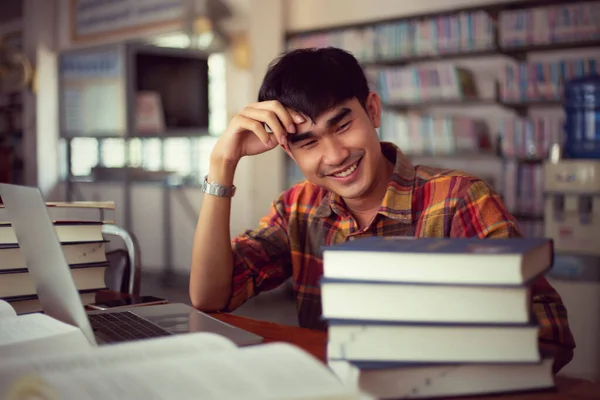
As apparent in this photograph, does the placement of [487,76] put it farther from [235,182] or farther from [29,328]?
[29,328]

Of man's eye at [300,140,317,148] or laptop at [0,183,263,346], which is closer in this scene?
laptop at [0,183,263,346]

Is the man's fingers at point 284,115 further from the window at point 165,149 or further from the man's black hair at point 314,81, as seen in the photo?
the window at point 165,149

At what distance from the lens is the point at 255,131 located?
1405mm

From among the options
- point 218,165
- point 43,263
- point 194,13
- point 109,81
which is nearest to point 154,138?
point 109,81

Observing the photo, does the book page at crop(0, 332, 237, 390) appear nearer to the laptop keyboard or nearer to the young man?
the laptop keyboard

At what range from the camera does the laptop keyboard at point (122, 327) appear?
3.43ft

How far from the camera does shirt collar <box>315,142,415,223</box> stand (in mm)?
1436

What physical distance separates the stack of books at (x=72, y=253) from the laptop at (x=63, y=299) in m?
0.13

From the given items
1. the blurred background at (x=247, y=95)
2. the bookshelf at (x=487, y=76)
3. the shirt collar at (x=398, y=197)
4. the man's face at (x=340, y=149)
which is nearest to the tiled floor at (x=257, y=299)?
the blurred background at (x=247, y=95)

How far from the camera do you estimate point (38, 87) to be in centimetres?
773

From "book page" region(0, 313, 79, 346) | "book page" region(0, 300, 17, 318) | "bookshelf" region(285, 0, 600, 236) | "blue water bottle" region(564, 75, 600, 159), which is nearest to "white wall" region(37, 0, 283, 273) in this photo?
"bookshelf" region(285, 0, 600, 236)

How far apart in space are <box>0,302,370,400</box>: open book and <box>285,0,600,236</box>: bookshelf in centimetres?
377

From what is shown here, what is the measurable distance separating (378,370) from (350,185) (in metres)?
0.76

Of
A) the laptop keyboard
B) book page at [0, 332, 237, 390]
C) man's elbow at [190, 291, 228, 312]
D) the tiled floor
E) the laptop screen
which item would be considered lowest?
the tiled floor
